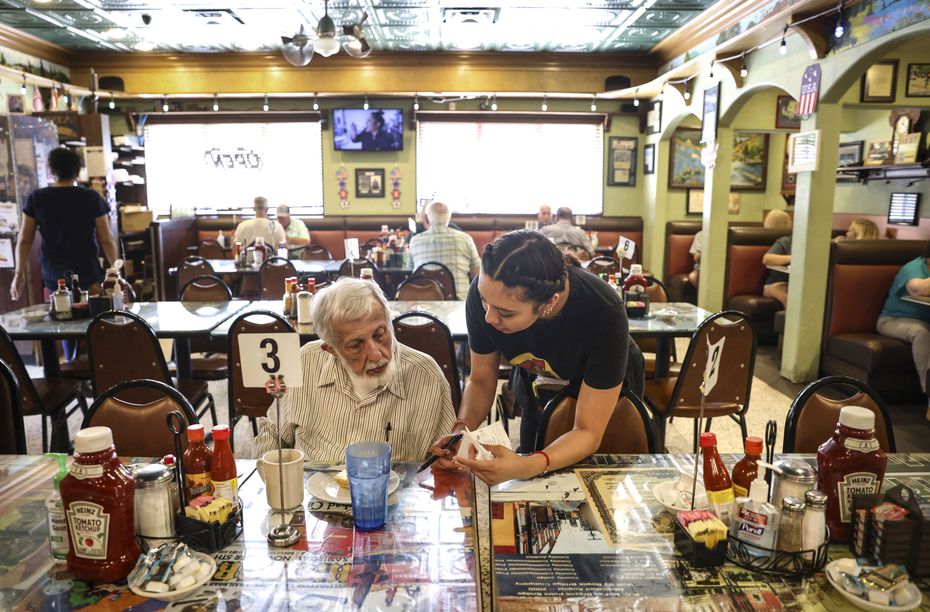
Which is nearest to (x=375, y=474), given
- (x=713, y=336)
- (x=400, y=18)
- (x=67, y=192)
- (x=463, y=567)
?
(x=463, y=567)

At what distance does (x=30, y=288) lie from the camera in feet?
20.8

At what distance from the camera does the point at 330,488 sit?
1.64 metres

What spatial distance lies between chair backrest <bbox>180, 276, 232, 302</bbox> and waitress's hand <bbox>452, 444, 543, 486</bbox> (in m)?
3.51

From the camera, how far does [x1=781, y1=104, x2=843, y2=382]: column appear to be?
16.9 ft

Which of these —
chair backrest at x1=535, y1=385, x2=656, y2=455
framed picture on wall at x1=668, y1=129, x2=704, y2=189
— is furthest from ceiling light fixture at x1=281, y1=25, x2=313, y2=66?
framed picture on wall at x1=668, y1=129, x2=704, y2=189

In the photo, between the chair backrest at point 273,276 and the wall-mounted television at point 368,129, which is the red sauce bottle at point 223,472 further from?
the wall-mounted television at point 368,129

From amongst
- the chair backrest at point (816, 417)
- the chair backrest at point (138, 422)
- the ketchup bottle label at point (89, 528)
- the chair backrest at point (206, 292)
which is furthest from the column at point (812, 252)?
the ketchup bottle label at point (89, 528)

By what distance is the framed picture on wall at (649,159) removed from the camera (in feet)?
30.3

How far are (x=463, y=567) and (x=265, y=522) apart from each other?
1.60 ft

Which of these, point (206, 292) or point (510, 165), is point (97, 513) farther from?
point (510, 165)

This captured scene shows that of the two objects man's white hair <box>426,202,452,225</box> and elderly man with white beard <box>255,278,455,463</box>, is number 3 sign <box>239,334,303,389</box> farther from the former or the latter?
man's white hair <box>426,202,452,225</box>

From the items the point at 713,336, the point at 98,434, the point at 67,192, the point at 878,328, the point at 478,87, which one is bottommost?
the point at 878,328

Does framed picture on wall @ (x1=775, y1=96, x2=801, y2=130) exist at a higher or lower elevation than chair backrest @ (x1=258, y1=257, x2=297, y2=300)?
higher

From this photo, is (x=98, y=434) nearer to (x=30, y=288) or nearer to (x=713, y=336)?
(x=713, y=336)
